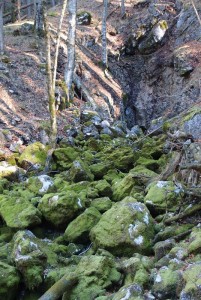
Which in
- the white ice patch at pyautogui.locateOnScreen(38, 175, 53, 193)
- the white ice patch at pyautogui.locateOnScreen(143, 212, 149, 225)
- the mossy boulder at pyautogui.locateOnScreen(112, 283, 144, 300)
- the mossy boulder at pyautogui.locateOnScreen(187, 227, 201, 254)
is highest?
the mossy boulder at pyautogui.locateOnScreen(187, 227, 201, 254)

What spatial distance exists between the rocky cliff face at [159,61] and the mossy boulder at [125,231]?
11437mm

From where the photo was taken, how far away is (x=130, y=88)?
21.6 m

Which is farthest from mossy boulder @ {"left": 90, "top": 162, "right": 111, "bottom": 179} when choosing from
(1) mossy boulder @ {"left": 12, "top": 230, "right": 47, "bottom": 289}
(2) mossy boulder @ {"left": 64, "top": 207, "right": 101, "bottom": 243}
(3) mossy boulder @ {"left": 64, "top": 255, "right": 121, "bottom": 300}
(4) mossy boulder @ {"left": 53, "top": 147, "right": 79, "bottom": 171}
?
(3) mossy boulder @ {"left": 64, "top": 255, "right": 121, "bottom": 300}

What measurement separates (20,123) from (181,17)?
47.6 feet

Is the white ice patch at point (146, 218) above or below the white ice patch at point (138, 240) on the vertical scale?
above

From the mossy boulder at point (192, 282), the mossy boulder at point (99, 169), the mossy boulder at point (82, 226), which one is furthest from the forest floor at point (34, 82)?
the mossy boulder at point (192, 282)

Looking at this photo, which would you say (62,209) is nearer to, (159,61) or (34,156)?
(34,156)

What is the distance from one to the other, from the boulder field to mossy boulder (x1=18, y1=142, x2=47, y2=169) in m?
0.03

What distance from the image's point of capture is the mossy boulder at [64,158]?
10.3 meters

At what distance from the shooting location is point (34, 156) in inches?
416

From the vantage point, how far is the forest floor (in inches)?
496

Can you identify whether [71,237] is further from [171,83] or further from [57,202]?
[171,83]

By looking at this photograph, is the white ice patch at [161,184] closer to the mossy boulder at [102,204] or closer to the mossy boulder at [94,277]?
the mossy boulder at [102,204]

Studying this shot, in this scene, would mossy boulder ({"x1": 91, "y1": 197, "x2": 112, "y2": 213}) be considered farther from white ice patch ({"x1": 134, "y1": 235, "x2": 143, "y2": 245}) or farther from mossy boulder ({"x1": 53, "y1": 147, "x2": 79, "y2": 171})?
mossy boulder ({"x1": 53, "y1": 147, "x2": 79, "y2": 171})
